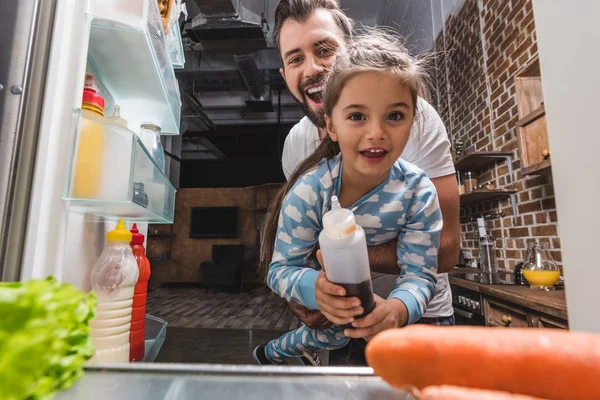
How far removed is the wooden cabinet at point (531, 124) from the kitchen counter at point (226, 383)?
1.41 m

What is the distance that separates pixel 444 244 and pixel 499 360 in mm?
618

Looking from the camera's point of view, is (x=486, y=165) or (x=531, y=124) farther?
(x=486, y=165)

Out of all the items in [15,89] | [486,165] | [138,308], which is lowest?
[138,308]

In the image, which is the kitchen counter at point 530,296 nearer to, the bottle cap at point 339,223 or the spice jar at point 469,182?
the spice jar at point 469,182

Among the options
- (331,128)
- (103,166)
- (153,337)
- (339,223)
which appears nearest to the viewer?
(339,223)

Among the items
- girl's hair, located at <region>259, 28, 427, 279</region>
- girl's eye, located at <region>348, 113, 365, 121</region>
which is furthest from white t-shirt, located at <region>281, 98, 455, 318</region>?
girl's eye, located at <region>348, 113, 365, 121</region>

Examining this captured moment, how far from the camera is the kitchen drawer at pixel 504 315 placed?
3.82 feet

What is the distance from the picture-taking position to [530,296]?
1138 mm

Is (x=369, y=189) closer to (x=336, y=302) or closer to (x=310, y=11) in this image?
(x=336, y=302)

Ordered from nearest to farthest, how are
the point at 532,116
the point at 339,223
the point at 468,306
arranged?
the point at 339,223
the point at 532,116
the point at 468,306

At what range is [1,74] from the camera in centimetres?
43

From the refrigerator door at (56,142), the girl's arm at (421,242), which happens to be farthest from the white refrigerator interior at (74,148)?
the girl's arm at (421,242)

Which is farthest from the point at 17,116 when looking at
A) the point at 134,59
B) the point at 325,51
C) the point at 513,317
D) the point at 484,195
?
the point at 484,195

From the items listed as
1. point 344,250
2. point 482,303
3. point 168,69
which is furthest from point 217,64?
point 344,250
